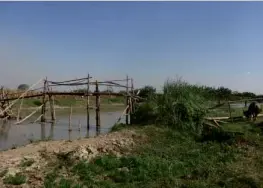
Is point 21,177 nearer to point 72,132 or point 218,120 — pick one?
point 218,120

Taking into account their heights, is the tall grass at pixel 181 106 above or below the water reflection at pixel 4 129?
above

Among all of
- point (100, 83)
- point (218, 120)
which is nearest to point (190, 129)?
point (218, 120)

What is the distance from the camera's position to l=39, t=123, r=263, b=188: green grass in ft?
24.5

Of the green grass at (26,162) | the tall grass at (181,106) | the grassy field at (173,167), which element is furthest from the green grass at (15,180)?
the tall grass at (181,106)

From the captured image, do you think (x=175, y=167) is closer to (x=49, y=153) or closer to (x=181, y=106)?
(x=49, y=153)

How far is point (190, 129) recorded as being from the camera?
39.4ft

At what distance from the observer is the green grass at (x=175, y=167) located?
7473 millimetres

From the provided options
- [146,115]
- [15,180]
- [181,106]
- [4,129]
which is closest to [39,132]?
[4,129]

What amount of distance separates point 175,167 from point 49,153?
2850 mm

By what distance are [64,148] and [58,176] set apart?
1.66 m

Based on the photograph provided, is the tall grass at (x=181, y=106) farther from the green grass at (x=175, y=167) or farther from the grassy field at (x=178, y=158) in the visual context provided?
the green grass at (x=175, y=167)

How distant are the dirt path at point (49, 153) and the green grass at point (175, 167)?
11.3 inches

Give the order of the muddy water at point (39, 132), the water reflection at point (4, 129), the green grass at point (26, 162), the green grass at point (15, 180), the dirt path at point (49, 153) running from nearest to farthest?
the green grass at point (15, 180) → the dirt path at point (49, 153) → the green grass at point (26, 162) → the muddy water at point (39, 132) → the water reflection at point (4, 129)

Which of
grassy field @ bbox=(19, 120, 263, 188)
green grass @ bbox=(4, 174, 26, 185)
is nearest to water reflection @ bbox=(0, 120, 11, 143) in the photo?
grassy field @ bbox=(19, 120, 263, 188)
